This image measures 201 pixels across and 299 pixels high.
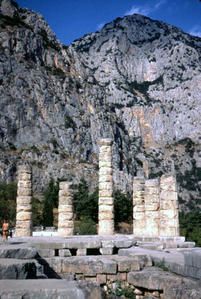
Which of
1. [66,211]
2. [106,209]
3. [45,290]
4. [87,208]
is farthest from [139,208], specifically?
[87,208]

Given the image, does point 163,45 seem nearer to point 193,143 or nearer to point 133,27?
point 133,27

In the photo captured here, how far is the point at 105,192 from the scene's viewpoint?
2191 cm

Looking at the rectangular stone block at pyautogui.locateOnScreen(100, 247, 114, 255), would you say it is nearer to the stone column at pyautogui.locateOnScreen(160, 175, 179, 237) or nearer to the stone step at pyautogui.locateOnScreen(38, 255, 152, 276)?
the stone step at pyautogui.locateOnScreen(38, 255, 152, 276)

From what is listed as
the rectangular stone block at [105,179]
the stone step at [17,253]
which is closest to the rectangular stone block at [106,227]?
the rectangular stone block at [105,179]

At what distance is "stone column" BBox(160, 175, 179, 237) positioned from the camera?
1822 cm

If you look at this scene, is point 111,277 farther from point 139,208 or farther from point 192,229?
point 192,229

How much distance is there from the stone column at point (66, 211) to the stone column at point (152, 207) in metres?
4.38

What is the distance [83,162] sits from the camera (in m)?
81.5

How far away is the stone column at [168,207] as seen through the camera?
18.2 metres

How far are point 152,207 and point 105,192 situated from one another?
308 cm

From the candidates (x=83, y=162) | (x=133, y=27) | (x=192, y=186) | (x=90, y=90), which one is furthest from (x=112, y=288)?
(x=133, y=27)

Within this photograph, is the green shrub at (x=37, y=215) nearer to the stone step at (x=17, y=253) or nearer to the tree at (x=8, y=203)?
the tree at (x=8, y=203)

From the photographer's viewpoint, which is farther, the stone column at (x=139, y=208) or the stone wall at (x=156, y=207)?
the stone column at (x=139, y=208)

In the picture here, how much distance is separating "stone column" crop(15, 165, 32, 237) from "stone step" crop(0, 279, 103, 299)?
17.0 m
